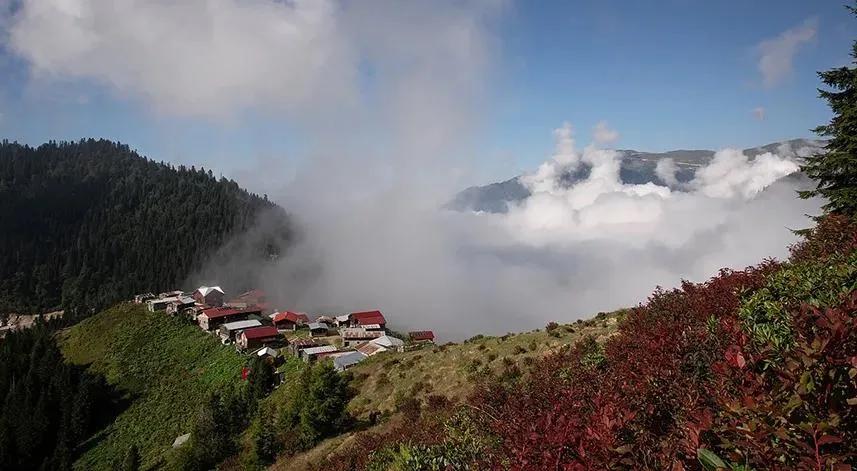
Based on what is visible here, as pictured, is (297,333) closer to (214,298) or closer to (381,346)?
(381,346)

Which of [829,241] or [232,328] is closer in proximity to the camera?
[829,241]

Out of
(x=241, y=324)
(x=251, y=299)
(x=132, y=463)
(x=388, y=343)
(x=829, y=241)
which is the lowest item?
(x=132, y=463)

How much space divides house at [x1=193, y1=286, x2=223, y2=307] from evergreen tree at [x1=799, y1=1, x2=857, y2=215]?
11467 cm

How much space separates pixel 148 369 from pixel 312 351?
29.2m

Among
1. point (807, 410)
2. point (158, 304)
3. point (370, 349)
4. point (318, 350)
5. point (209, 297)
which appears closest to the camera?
point (807, 410)

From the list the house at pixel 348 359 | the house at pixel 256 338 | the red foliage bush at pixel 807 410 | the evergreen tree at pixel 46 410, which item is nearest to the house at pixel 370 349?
the house at pixel 348 359

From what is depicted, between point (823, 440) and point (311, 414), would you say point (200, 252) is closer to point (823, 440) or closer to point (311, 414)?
point (311, 414)

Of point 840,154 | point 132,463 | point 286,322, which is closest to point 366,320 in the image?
point 286,322

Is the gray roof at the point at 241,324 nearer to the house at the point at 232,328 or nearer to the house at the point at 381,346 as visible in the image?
the house at the point at 232,328

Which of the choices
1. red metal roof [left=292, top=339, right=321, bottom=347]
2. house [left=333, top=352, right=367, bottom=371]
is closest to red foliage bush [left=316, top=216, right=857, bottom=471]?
house [left=333, top=352, right=367, bottom=371]

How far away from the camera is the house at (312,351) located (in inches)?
2437

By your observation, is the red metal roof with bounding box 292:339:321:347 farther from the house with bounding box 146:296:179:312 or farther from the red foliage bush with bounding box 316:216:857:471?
the red foliage bush with bounding box 316:216:857:471

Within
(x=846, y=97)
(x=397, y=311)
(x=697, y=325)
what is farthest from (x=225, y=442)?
(x=397, y=311)

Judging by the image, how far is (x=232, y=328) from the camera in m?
78.4
